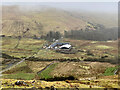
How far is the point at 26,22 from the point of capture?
159250 millimetres

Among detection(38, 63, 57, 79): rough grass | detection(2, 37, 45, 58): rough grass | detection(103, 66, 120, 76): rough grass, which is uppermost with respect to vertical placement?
detection(38, 63, 57, 79): rough grass

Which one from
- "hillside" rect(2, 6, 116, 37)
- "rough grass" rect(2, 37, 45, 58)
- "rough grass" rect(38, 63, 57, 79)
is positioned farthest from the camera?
"hillside" rect(2, 6, 116, 37)

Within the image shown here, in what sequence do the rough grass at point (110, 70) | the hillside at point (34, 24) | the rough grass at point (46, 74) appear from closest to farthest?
the rough grass at point (46, 74) < the rough grass at point (110, 70) < the hillside at point (34, 24)

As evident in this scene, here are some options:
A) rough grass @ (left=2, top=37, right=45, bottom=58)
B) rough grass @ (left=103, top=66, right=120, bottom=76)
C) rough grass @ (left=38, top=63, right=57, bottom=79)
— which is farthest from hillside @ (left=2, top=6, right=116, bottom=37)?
rough grass @ (left=103, top=66, right=120, bottom=76)

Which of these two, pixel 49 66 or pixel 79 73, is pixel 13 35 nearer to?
pixel 49 66

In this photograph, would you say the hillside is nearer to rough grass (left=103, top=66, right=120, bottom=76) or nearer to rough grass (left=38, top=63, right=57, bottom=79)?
rough grass (left=38, top=63, right=57, bottom=79)

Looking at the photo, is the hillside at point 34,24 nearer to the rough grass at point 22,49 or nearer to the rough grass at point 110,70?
the rough grass at point 22,49

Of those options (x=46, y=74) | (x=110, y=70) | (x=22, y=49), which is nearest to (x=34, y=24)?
(x=22, y=49)

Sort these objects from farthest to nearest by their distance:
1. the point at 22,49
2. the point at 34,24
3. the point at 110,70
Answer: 1. the point at 34,24
2. the point at 22,49
3. the point at 110,70

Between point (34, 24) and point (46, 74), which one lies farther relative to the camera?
point (34, 24)

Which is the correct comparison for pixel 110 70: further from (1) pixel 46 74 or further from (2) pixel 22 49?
(2) pixel 22 49

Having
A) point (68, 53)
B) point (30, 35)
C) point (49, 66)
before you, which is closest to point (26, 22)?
point (30, 35)

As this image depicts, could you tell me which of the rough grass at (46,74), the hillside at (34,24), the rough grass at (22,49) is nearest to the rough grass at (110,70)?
the rough grass at (46,74)

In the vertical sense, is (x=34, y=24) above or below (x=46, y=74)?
above
